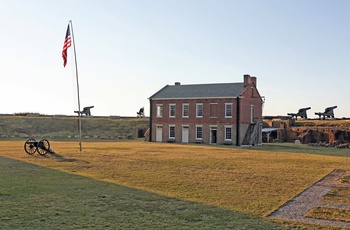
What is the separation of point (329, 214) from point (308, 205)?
1019 millimetres

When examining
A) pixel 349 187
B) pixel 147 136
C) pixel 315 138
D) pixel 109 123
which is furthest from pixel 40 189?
pixel 109 123

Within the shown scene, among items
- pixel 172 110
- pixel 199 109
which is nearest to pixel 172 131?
pixel 172 110

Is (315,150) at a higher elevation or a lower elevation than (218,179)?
higher

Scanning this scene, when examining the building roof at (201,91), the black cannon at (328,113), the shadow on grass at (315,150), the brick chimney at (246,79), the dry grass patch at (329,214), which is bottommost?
the dry grass patch at (329,214)

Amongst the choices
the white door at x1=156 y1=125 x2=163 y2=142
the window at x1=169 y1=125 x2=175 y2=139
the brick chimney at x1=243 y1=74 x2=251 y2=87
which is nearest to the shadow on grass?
the brick chimney at x1=243 y1=74 x2=251 y2=87

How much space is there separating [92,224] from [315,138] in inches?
1702

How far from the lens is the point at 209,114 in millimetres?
42875

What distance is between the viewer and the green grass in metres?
8.02

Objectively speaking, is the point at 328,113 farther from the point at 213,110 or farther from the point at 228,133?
the point at 213,110

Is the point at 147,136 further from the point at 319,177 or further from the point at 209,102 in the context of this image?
the point at 319,177

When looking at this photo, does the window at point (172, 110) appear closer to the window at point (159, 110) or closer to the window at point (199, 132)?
the window at point (159, 110)

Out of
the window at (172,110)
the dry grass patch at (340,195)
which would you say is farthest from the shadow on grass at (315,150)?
the dry grass patch at (340,195)

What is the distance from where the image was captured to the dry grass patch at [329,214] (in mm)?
8789

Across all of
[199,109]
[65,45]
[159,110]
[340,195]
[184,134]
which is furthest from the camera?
[159,110]
